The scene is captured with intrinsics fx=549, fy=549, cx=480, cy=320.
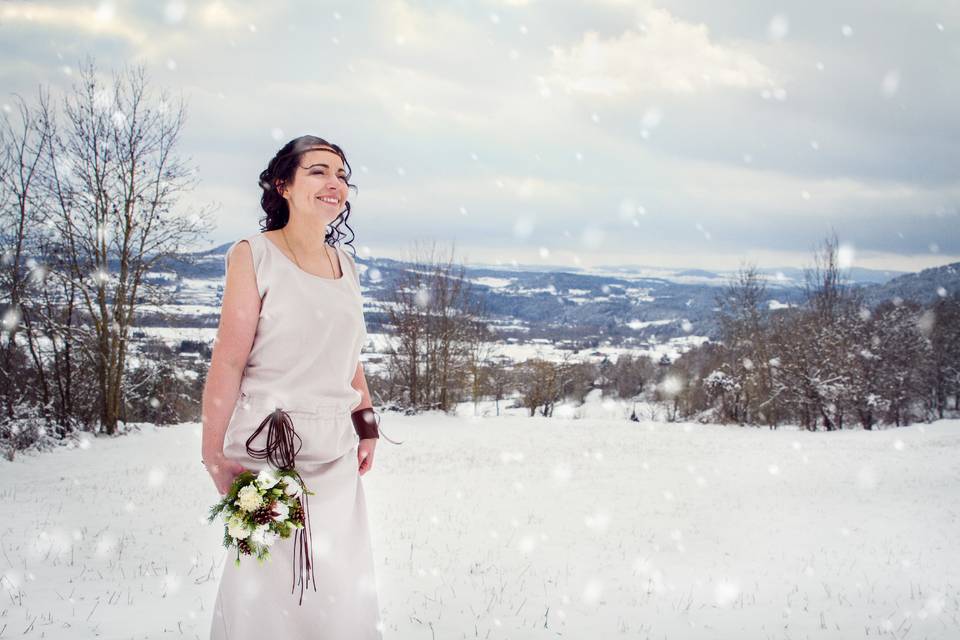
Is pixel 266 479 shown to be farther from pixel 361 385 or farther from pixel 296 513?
pixel 361 385

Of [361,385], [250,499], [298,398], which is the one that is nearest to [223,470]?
[250,499]

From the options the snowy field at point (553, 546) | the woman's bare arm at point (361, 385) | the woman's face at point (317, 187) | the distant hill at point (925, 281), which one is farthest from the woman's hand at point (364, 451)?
the distant hill at point (925, 281)

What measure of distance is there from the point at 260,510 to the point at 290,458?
193mm

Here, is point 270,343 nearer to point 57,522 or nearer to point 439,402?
point 57,522

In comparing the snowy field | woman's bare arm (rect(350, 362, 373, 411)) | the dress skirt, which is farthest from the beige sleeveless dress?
the snowy field

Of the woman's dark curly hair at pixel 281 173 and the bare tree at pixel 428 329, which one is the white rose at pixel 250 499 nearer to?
the woman's dark curly hair at pixel 281 173

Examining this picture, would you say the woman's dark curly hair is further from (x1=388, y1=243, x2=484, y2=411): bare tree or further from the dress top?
(x1=388, y1=243, x2=484, y2=411): bare tree

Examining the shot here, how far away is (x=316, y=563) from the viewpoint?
6.15 feet

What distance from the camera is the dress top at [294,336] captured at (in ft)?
5.90

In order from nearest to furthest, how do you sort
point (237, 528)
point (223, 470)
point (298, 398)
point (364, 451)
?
point (237, 528) → point (223, 470) → point (298, 398) → point (364, 451)

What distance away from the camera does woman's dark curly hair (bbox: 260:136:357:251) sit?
2.03 m

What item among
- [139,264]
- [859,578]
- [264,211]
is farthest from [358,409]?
[139,264]

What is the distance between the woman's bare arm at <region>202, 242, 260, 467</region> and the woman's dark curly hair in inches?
16.3

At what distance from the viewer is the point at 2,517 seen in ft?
22.5
